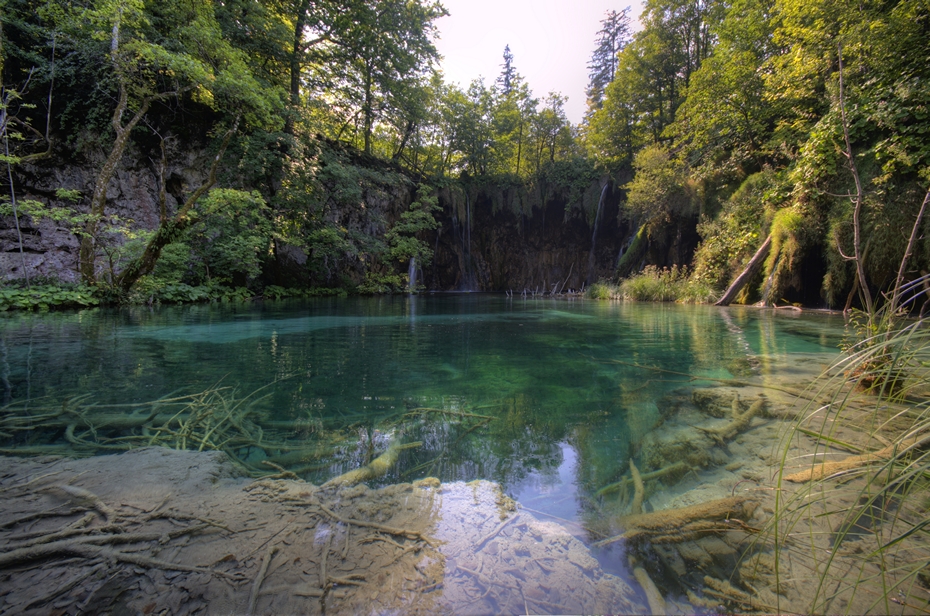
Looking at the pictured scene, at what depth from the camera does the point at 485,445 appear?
215 cm

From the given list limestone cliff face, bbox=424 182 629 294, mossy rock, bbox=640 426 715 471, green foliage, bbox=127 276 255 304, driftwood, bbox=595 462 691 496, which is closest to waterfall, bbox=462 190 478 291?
limestone cliff face, bbox=424 182 629 294

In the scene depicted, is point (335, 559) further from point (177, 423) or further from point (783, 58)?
point (783, 58)

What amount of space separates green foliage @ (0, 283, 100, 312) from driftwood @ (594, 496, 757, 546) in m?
12.1

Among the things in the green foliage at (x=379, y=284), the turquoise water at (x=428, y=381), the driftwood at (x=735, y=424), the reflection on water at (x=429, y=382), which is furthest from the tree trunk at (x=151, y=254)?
the driftwood at (x=735, y=424)

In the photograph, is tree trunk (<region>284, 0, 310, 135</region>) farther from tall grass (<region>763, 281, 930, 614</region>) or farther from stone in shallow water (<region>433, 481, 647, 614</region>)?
tall grass (<region>763, 281, 930, 614</region>)

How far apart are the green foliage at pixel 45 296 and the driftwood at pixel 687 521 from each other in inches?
474

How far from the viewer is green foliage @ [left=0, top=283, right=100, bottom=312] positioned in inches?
318

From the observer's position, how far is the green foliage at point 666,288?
1280 centimetres

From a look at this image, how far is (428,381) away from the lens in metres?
3.40

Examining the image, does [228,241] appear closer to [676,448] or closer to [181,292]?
[181,292]

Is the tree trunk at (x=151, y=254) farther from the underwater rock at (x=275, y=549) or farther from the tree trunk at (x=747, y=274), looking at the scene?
the tree trunk at (x=747, y=274)

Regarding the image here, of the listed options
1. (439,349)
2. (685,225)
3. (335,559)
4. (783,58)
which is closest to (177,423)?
(335,559)

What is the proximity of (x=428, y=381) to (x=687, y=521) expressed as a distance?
230cm

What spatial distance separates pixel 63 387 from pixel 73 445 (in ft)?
4.65
